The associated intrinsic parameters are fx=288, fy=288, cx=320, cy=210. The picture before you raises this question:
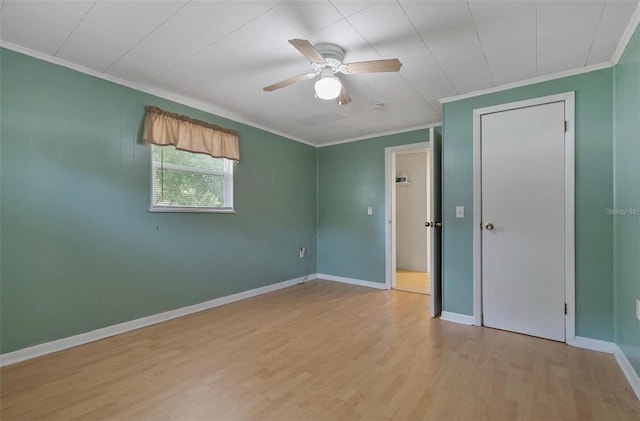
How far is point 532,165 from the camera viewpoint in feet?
8.64

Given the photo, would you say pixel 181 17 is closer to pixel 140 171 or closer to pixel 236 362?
pixel 140 171

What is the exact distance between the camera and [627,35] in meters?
1.94

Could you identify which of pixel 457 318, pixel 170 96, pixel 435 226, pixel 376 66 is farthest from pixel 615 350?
pixel 170 96

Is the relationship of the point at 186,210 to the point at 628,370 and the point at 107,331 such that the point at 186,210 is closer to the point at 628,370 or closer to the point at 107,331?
the point at 107,331

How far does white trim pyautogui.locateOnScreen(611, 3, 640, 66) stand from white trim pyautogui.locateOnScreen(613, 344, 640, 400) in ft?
7.22

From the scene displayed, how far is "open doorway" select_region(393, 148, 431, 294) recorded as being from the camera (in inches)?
223

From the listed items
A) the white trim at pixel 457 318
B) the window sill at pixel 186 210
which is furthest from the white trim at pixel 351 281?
the window sill at pixel 186 210

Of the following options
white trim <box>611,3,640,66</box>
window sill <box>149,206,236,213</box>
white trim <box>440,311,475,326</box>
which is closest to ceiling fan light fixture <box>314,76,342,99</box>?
white trim <box>611,3,640,66</box>

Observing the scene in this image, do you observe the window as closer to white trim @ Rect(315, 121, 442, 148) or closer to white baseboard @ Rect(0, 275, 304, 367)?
white baseboard @ Rect(0, 275, 304, 367)

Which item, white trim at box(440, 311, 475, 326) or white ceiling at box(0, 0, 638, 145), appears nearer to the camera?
white ceiling at box(0, 0, 638, 145)

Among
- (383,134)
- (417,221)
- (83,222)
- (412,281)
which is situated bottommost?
(412,281)

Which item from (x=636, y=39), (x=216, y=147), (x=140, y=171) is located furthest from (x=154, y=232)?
(x=636, y=39)

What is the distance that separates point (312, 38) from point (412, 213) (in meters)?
4.50

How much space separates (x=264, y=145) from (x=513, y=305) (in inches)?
138
